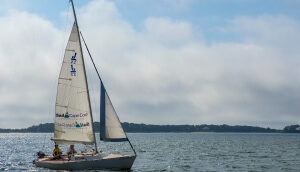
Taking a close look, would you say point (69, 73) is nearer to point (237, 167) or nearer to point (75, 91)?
point (75, 91)

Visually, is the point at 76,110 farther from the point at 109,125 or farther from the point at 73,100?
the point at 109,125

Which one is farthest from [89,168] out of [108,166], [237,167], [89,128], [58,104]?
[237,167]

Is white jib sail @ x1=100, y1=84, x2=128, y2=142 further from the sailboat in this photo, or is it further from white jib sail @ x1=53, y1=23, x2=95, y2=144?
white jib sail @ x1=53, y1=23, x2=95, y2=144

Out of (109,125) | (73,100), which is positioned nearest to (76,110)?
(73,100)

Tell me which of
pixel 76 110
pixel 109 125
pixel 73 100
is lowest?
pixel 109 125

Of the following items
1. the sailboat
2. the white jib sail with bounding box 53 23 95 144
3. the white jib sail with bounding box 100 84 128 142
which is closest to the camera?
the white jib sail with bounding box 100 84 128 142

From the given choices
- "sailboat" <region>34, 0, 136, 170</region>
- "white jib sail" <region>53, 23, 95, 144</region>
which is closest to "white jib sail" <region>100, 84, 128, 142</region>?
"sailboat" <region>34, 0, 136, 170</region>

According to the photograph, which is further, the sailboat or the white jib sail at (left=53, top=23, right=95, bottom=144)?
the white jib sail at (left=53, top=23, right=95, bottom=144)

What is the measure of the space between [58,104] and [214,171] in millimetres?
14427

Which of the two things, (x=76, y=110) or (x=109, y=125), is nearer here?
(x=109, y=125)

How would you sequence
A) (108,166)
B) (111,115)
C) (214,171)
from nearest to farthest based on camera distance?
(108,166) < (111,115) < (214,171)

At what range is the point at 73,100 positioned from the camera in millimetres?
41000

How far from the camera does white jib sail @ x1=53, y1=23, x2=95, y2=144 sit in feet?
133

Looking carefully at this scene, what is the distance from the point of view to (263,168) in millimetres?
45344
